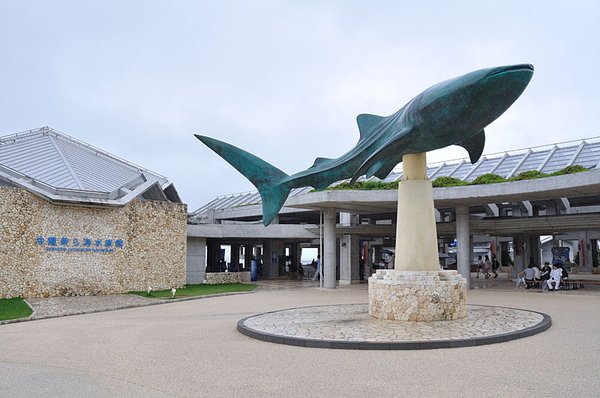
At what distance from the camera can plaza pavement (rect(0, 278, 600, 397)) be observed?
6363 mm

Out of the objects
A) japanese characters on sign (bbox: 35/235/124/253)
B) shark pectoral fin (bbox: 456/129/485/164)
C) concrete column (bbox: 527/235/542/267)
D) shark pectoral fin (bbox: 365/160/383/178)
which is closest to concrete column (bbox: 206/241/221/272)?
japanese characters on sign (bbox: 35/235/124/253)

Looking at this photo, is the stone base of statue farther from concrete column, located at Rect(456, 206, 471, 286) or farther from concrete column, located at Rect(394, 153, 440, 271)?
concrete column, located at Rect(456, 206, 471, 286)

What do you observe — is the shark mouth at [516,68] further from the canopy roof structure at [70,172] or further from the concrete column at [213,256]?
the concrete column at [213,256]

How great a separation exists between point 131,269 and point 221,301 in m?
5.88

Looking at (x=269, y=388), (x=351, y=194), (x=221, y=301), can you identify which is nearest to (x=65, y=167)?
(x=221, y=301)

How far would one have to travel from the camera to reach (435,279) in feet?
39.0

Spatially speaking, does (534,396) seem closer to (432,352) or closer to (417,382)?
(417,382)

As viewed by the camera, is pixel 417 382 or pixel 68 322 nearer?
pixel 417 382

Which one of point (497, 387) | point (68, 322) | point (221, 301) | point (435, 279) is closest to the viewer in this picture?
point (497, 387)

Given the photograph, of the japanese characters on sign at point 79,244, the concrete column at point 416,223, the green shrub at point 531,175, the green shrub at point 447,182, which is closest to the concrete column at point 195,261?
the japanese characters on sign at point 79,244

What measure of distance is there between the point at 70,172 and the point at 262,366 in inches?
723

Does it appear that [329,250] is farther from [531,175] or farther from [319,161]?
[319,161]

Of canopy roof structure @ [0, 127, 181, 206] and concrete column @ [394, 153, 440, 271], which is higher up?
canopy roof structure @ [0, 127, 181, 206]

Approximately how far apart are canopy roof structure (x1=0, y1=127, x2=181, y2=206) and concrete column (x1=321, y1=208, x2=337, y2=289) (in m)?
9.45
